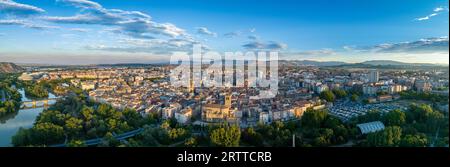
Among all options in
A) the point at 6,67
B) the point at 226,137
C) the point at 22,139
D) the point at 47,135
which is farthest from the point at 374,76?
the point at 6,67

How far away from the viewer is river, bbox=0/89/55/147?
371 cm

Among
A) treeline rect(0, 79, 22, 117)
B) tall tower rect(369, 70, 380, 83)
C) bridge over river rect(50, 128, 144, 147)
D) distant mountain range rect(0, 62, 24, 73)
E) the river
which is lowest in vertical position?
the river

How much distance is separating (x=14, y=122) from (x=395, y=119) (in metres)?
5.23

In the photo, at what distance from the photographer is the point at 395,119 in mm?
3537

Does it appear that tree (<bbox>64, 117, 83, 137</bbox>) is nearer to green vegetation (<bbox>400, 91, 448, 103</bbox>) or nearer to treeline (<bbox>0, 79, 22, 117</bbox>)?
treeline (<bbox>0, 79, 22, 117</bbox>)

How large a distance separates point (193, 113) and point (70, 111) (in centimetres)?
184

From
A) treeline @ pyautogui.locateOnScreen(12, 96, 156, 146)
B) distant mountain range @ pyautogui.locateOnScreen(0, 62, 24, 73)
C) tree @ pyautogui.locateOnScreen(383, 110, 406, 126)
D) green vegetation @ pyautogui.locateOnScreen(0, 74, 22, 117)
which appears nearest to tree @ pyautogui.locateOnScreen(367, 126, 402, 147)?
tree @ pyautogui.locateOnScreen(383, 110, 406, 126)

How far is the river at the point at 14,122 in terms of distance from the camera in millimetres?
3711

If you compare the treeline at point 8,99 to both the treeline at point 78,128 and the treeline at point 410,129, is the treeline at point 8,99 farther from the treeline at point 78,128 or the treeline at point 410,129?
the treeline at point 410,129

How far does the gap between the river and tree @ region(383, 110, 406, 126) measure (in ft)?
13.7

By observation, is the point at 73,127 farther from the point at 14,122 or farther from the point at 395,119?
the point at 395,119

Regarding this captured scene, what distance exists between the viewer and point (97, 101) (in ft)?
19.4

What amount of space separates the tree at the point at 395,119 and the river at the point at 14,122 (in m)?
4.19
